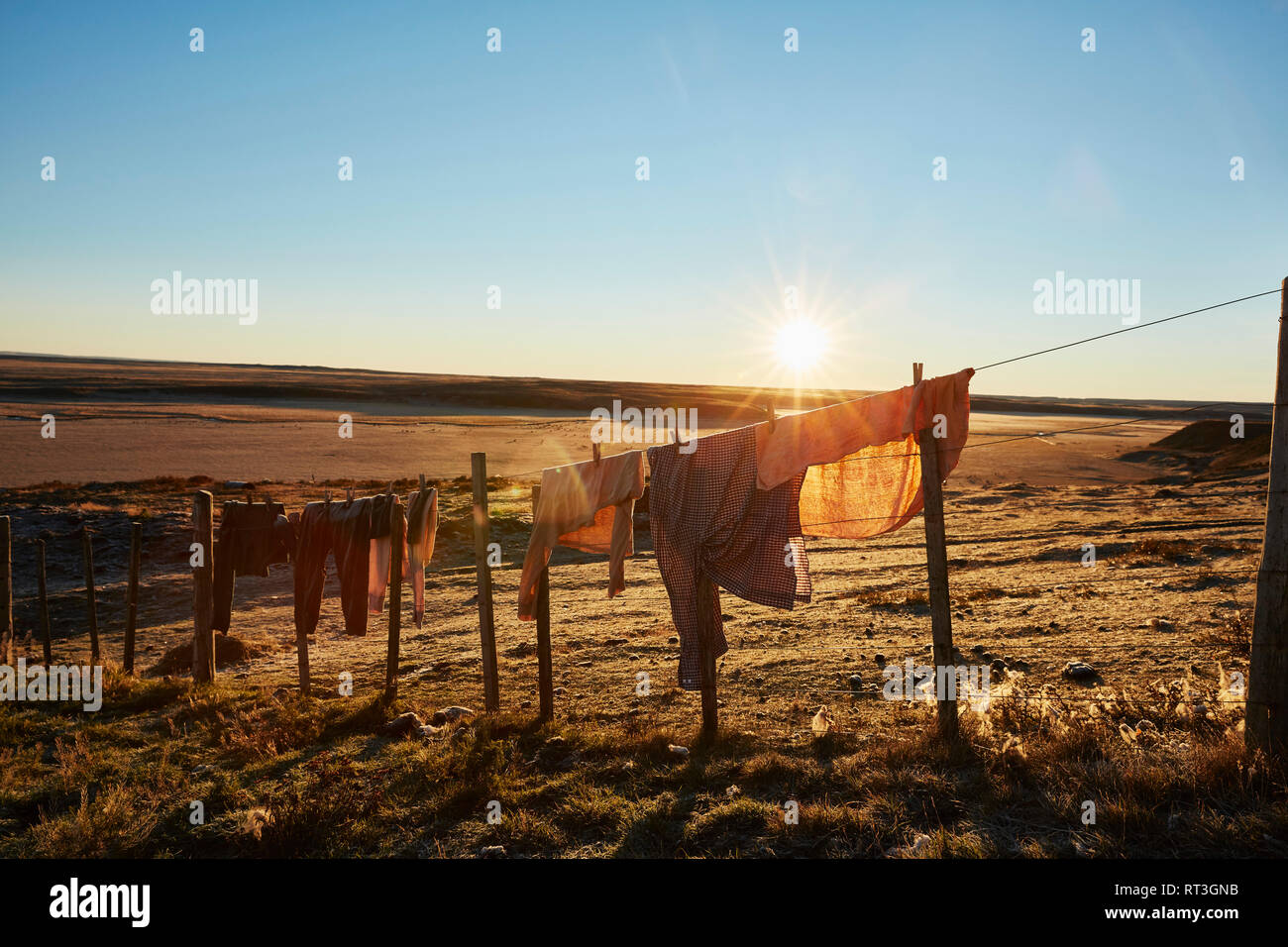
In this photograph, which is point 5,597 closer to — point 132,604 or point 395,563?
point 132,604

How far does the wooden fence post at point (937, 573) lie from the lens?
7605mm

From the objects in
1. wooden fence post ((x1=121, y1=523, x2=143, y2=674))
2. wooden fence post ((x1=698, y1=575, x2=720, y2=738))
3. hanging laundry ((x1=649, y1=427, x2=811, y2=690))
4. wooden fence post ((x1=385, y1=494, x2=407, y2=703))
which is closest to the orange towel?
hanging laundry ((x1=649, y1=427, x2=811, y2=690))

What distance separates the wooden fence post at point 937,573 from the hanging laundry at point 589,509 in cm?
347

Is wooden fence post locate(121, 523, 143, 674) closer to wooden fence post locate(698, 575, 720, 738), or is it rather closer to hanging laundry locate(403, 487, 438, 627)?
hanging laundry locate(403, 487, 438, 627)

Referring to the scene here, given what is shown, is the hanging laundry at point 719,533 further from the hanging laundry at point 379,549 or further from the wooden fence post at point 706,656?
the hanging laundry at point 379,549

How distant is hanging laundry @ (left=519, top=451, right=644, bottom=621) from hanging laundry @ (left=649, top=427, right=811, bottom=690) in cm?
74

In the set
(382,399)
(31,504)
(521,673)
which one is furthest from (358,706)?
(382,399)

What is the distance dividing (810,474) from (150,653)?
48.9ft

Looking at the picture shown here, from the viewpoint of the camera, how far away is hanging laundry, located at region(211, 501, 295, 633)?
13.0 meters

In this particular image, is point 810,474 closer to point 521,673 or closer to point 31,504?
point 521,673

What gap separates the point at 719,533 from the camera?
8.61 metres

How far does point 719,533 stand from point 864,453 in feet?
A: 7.10

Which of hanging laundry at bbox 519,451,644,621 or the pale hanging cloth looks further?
the pale hanging cloth

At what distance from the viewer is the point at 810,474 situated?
9.65 m
